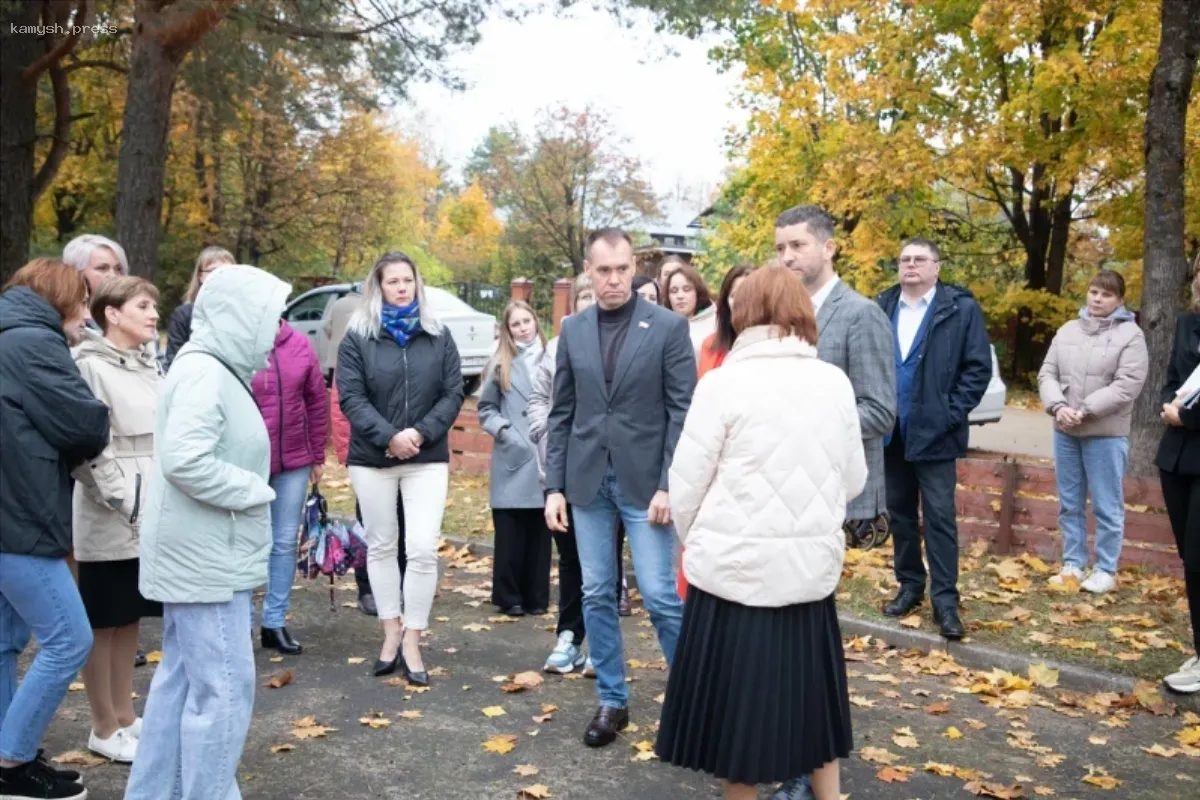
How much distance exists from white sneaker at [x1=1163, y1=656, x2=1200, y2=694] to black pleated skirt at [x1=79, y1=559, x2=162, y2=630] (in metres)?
4.74

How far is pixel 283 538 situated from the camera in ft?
20.0

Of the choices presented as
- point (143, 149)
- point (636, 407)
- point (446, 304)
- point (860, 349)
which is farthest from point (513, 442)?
point (446, 304)

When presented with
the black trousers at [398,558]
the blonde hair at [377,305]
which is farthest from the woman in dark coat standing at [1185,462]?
the black trousers at [398,558]

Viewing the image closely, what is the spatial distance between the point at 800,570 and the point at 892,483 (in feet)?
10.6

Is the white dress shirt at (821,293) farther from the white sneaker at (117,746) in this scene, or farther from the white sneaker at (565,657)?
the white sneaker at (117,746)

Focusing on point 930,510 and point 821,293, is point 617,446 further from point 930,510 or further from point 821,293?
point 930,510

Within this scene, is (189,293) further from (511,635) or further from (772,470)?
(772,470)

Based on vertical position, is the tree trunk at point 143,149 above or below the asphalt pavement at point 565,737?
above

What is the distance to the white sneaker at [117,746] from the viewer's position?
14.9ft

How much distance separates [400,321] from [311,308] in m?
14.4

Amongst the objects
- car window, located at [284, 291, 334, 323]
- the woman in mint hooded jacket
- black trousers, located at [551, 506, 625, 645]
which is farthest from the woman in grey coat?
car window, located at [284, 291, 334, 323]

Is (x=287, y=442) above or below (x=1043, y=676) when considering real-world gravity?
above

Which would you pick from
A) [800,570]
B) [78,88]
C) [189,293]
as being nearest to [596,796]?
[800,570]

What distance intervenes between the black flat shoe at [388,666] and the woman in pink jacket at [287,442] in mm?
667
